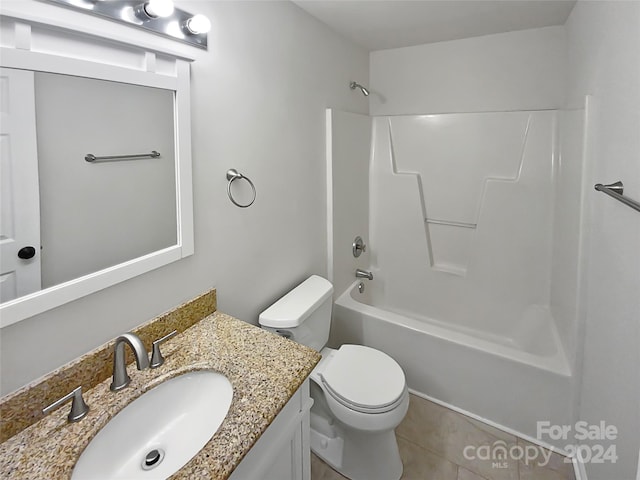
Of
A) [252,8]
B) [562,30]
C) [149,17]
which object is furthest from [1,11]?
[562,30]


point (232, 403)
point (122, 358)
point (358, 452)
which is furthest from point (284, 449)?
point (358, 452)

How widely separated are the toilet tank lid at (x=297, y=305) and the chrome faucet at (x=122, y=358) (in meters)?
0.68

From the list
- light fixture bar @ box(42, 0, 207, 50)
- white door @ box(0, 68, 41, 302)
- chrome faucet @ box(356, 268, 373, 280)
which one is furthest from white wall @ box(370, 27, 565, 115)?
white door @ box(0, 68, 41, 302)

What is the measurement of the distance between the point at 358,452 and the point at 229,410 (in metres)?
1.09

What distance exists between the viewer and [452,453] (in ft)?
6.04

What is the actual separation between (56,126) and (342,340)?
1.95 meters

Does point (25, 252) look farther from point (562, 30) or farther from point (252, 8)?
point (562, 30)

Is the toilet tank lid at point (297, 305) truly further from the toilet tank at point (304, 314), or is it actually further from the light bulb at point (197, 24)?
the light bulb at point (197, 24)

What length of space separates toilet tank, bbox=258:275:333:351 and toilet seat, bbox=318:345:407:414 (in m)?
0.16

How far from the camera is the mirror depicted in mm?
840

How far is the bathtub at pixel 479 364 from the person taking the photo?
1.82 meters

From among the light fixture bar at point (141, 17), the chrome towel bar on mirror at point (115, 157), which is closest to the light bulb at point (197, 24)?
the light fixture bar at point (141, 17)

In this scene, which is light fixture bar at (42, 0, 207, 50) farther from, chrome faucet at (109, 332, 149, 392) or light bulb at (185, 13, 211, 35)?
chrome faucet at (109, 332, 149, 392)

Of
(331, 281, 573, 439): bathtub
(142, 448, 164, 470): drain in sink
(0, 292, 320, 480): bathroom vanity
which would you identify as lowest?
(331, 281, 573, 439): bathtub
